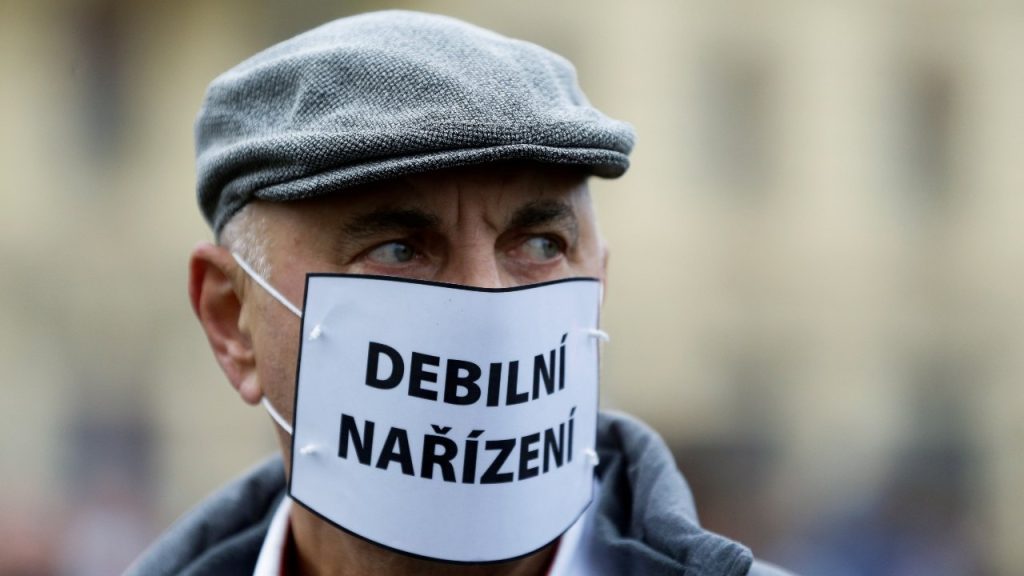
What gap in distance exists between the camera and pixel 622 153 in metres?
2.54

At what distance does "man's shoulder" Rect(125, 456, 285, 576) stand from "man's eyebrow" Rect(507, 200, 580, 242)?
42.9 inches

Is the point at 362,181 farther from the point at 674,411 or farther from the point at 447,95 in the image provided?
the point at 674,411

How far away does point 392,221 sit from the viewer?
7.90ft

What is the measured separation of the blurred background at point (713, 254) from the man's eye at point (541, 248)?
10.4 metres

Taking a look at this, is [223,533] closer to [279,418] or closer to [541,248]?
[279,418]

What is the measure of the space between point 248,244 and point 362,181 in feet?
1.43

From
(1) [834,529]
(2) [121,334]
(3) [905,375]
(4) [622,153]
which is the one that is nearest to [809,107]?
(3) [905,375]

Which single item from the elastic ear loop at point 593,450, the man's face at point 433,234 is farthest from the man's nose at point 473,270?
the elastic ear loop at point 593,450

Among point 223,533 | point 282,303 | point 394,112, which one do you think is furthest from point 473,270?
point 223,533

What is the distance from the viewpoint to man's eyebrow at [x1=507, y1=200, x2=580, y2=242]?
2453mm

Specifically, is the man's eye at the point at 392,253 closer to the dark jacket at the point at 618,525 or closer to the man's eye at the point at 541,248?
the man's eye at the point at 541,248

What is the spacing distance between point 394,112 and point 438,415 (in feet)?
1.97

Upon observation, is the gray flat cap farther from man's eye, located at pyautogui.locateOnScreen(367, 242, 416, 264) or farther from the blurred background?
the blurred background

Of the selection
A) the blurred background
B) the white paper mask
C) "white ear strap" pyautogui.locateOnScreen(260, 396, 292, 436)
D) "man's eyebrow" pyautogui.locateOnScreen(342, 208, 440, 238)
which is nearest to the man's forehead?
"man's eyebrow" pyautogui.locateOnScreen(342, 208, 440, 238)
